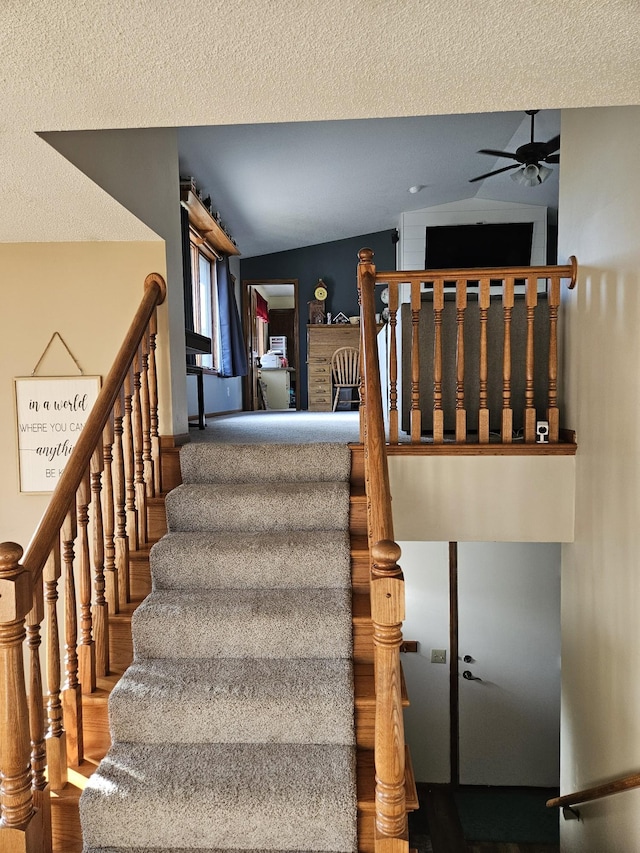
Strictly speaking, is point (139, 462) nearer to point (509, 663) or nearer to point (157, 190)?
point (157, 190)

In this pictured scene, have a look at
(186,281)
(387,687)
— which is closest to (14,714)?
(387,687)

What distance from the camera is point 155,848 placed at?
1.72 meters

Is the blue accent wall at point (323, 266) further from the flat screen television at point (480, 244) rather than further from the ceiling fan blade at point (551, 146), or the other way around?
the ceiling fan blade at point (551, 146)

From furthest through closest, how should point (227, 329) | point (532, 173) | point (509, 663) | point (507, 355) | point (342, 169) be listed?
point (227, 329) < point (342, 169) < point (509, 663) < point (532, 173) < point (507, 355)

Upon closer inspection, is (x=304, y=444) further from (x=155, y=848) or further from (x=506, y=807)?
(x=506, y=807)

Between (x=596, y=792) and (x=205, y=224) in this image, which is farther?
(x=205, y=224)

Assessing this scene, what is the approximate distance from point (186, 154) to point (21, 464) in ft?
9.29

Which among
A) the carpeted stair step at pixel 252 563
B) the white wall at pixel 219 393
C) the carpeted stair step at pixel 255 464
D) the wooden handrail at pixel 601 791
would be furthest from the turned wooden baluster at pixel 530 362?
the white wall at pixel 219 393

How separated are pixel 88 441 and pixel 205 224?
3.84 m

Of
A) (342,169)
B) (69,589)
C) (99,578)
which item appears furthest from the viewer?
(342,169)

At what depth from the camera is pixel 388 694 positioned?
1553 millimetres

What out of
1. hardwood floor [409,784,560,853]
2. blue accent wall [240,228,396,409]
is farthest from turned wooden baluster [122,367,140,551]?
blue accent wall [240,228,396,409]

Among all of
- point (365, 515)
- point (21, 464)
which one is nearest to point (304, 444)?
point (365, 515)

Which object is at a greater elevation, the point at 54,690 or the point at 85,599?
the point at 85,599
